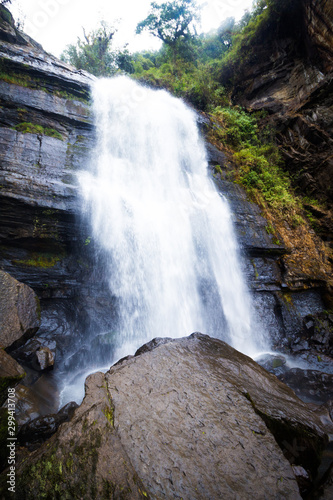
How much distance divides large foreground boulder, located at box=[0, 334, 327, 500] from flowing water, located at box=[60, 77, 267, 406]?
13.4 ft

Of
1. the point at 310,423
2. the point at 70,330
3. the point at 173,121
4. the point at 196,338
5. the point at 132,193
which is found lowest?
the point at 310,423

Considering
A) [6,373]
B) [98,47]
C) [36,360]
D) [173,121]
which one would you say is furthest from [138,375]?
[98,47]

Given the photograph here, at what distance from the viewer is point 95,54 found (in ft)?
51.6

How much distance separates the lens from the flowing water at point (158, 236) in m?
7.15

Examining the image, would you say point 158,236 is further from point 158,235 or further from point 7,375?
point 7,375

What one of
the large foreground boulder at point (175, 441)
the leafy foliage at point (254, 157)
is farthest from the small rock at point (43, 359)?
the leafy foliage at point (254, 157)

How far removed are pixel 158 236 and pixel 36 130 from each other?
18.1 ft

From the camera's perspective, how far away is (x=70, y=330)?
684cm

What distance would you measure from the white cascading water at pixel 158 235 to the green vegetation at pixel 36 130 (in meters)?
1.50

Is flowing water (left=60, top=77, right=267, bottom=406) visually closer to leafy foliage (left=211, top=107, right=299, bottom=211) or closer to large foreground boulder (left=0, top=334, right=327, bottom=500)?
leafy foliage (left=211, top=107, right=299, bottom=211)

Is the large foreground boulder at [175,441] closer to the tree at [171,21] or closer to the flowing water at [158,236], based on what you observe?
the flowing water at [158,236]

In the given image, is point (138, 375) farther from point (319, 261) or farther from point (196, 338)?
point (319, 261)

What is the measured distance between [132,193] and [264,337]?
719 centimetres

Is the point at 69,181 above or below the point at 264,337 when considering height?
above
